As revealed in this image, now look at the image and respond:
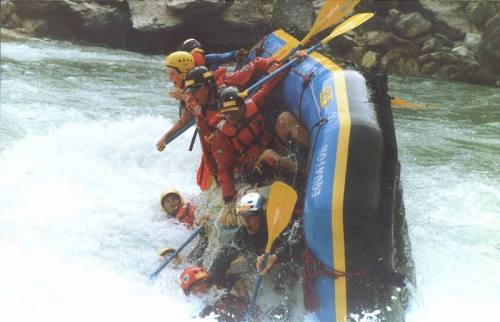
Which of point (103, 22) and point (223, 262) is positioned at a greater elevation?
point (223, 262)

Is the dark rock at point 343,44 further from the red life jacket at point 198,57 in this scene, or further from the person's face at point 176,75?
the person's face at point 176,75

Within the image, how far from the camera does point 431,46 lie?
42.2 feet

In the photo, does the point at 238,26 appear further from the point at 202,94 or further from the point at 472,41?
the point at 202,94

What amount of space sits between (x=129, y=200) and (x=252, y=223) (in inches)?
103

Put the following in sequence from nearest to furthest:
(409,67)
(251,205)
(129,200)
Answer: (251,205), (129,200), (409,67)

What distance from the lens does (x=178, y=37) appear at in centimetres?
1362

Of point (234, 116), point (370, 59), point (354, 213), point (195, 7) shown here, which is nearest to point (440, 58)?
point (370, 59)

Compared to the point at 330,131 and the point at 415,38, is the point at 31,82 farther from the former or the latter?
the point at 415,38

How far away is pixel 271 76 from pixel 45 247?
7.14 ft

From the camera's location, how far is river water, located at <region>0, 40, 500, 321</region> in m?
3.62

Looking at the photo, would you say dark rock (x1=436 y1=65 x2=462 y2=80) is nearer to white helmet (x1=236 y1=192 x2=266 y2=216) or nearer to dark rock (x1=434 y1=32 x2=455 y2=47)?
dark rock (x1=434 y1=32 x2=455 y2=47)

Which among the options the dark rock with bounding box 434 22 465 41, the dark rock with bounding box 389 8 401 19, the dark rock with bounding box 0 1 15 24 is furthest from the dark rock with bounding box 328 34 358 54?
the dark rock with bounding box 0 1 15 24

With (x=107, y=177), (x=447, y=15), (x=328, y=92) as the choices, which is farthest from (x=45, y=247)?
(x=447, y=15)

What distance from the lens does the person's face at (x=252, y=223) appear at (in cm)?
323
